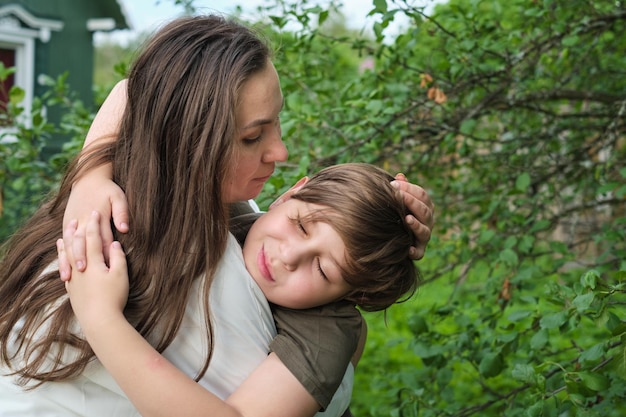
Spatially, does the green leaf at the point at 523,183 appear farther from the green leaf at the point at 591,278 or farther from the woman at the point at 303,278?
the woman at the point at 303,278

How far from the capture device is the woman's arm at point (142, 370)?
4.71 feet

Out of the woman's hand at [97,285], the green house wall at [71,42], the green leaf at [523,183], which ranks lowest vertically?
the green house wall at [71,42]

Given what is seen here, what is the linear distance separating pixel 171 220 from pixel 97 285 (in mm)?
212

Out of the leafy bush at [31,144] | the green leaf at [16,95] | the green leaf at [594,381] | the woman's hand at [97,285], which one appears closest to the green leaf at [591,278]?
the green leaf at [594,381]

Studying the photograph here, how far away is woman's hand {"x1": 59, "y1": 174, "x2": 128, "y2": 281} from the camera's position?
1539mm

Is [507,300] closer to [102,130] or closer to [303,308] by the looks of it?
[303,308]

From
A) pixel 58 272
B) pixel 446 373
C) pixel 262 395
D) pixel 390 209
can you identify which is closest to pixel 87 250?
pixel 58 272

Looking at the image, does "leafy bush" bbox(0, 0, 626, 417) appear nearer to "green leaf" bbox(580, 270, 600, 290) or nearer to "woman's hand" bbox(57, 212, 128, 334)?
"green leaf" bbox(580, 270, 600, 290)

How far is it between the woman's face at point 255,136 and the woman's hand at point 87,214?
9.2 inches

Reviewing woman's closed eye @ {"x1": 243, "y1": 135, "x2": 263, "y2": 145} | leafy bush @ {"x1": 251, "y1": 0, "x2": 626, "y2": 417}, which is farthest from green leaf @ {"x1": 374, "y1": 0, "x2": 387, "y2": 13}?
woman's closed eye @ {"x1": 243, "y1": 135, "x2": 263, "y2": 145}

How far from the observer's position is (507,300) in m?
2.91

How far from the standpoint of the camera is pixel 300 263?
1641mm

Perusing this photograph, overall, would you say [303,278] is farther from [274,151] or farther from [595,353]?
[595,353]

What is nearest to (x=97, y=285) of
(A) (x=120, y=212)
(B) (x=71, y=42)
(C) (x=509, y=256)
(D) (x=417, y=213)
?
(A) (x=120, y=212)
